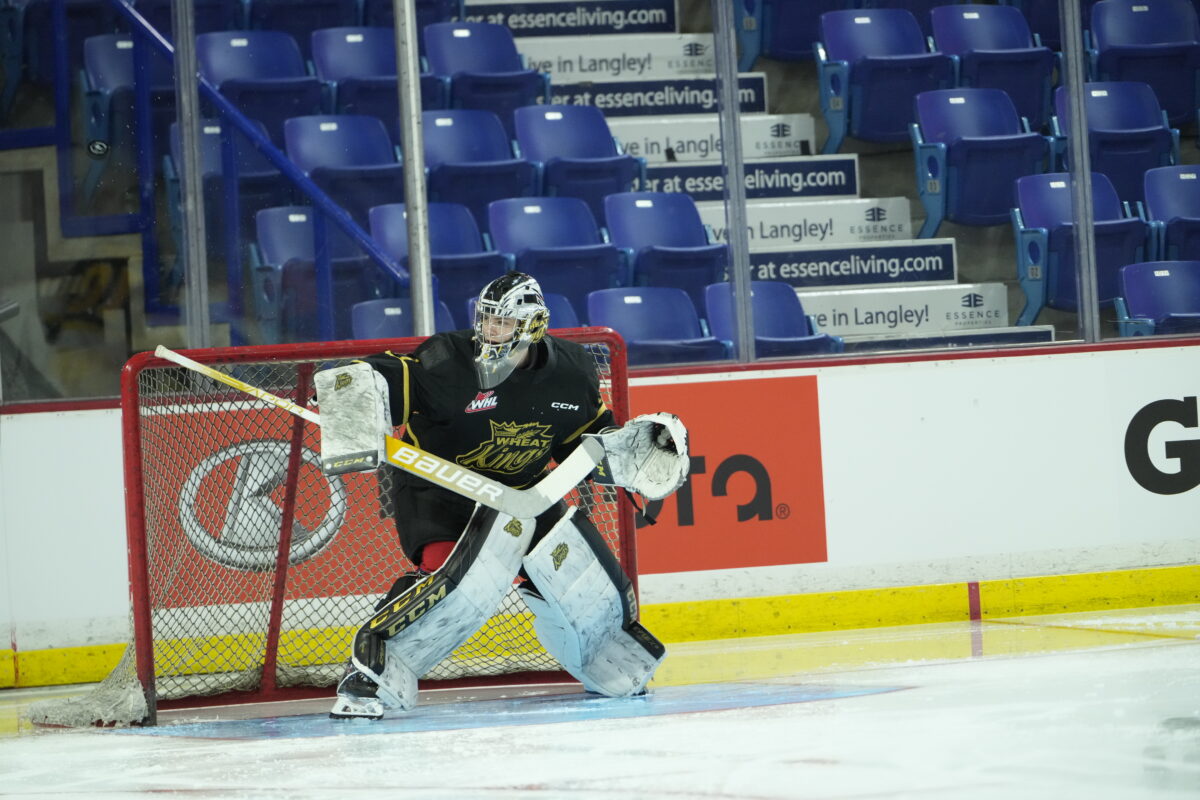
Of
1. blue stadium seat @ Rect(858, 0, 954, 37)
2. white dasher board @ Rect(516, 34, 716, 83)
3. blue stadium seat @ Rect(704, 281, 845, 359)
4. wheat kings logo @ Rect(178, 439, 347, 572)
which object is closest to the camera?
wheat kings logo @ Rect(178, 439, 347, 572)

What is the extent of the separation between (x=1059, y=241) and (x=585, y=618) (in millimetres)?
2900

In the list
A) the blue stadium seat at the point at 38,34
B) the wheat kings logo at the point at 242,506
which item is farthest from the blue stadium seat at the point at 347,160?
the wheat kings logo at the point at 242,506

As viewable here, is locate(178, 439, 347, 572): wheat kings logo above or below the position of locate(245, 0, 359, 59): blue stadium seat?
below

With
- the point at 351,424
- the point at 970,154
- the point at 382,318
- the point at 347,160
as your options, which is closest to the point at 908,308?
the point at 970,154

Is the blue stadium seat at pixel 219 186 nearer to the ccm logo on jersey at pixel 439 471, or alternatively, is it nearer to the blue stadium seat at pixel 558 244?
the blue stadium seat at pixel 558 244

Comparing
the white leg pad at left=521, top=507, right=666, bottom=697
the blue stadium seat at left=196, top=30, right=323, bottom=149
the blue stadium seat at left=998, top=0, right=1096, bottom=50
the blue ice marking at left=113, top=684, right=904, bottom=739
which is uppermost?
the blue stadium seat at left=998, top=0, right=1096, bottom=50

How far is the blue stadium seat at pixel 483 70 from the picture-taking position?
22.5 feet

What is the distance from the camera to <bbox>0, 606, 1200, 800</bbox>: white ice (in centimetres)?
274

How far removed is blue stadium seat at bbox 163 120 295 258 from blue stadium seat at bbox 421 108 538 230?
2.75ft

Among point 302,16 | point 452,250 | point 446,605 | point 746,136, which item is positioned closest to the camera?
point 446,605

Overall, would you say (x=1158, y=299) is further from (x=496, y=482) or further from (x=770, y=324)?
(x=496, y=482)

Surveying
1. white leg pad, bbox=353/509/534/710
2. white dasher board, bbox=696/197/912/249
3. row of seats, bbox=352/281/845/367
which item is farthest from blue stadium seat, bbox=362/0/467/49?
white leg pad, bbox=353/509/534/710

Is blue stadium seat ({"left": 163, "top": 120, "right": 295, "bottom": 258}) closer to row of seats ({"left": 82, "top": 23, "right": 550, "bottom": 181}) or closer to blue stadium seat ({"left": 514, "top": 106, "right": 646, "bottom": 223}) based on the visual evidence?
row of seats ({"left": 82, "top": 23, "right": 550, "bottom": 181})

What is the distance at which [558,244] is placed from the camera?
6.27 m
